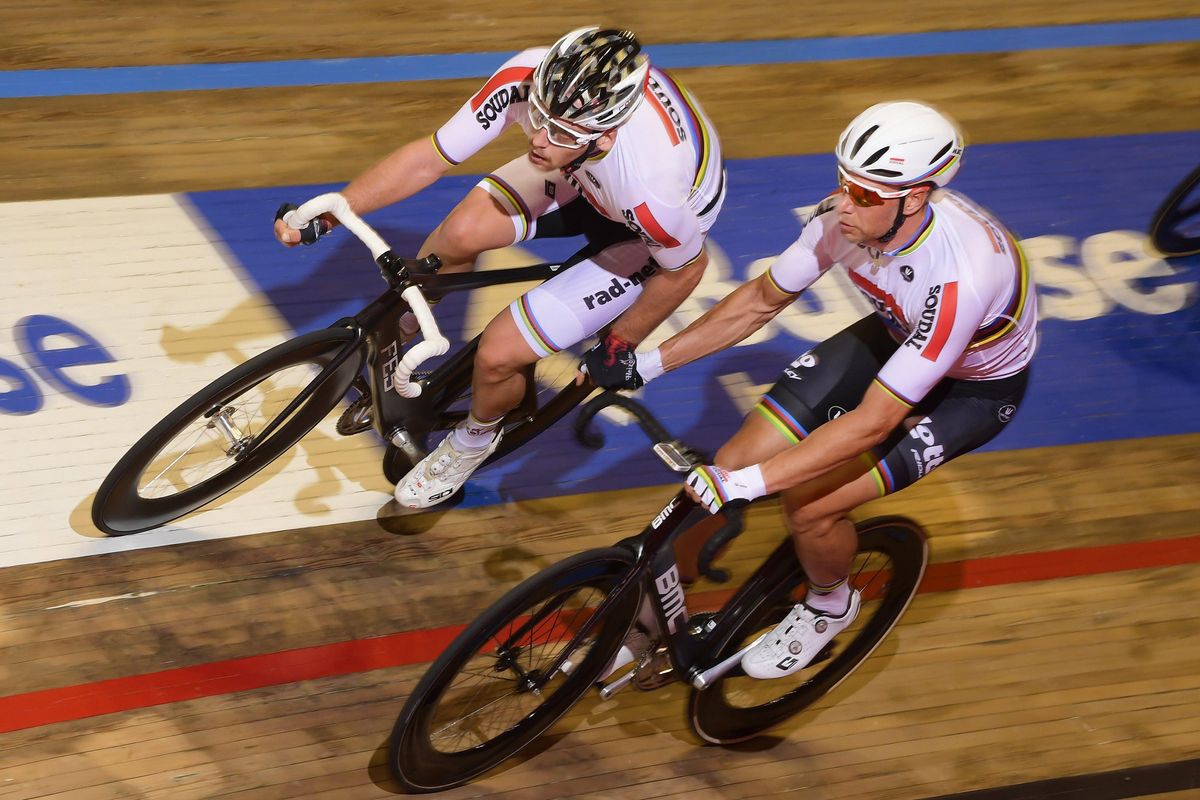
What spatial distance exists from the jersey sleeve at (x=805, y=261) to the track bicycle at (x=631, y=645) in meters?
0.67

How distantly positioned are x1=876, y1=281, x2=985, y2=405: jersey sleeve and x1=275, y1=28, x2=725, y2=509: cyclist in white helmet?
2.26ft

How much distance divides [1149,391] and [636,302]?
8.53 ft

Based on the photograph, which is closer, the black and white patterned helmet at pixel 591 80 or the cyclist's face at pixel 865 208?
the cyclist's face at pixel 865 208

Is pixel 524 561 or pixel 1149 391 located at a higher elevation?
pixel 524 561

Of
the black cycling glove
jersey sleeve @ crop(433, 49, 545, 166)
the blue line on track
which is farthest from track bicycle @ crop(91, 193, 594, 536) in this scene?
the blue line on track

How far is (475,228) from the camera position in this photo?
3639 millimetres

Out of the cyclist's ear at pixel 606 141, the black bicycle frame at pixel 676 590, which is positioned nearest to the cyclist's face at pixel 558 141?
the cyclist's ear at pixel 606 141

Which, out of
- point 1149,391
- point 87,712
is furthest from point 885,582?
point 87,712

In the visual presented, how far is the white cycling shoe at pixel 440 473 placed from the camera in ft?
12.7

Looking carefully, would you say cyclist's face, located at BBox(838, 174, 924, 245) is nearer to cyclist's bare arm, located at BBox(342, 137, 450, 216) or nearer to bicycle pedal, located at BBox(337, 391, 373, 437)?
cyclist's bare arm, located at BBox(342, 137, 450, 216)

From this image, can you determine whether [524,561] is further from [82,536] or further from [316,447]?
[82,536]

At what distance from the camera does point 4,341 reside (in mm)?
4344

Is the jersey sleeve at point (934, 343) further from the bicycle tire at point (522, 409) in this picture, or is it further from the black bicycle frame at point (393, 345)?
the bicycle tire at point (522, 409)

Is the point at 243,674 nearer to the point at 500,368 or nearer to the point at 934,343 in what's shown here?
the point at 500,368
